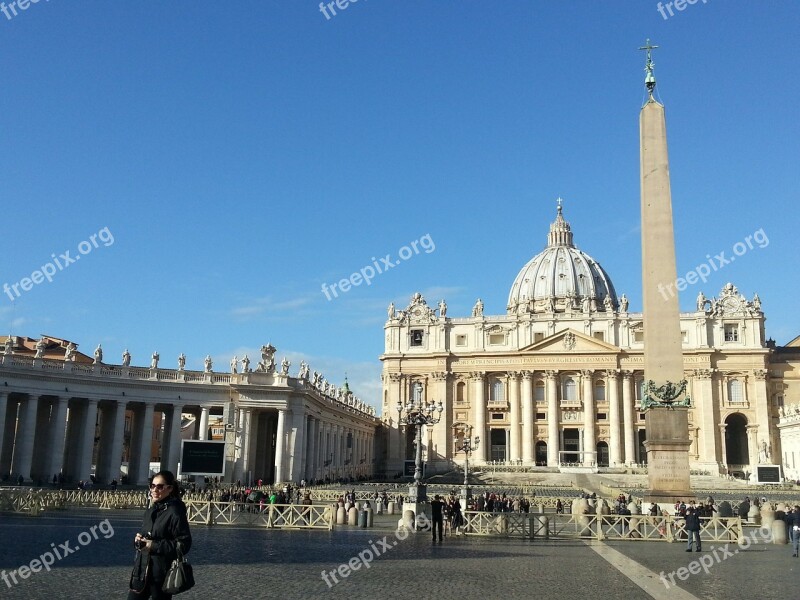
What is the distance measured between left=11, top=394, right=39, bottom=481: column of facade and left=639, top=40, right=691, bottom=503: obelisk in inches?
1233

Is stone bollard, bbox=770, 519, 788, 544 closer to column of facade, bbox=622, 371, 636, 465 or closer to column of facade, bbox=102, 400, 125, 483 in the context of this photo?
column of facade, bbox=102, 400, 125, 483

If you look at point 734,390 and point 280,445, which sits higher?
point 734,390

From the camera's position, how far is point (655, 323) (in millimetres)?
21953

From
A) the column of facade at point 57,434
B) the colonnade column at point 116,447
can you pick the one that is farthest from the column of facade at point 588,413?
the column of facade at point 57,434

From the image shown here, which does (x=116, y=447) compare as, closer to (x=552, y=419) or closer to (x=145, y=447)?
(x=145, y=447)

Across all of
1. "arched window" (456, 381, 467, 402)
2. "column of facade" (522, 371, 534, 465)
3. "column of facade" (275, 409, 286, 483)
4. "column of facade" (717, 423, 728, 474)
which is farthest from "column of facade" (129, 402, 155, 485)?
"column of facade" (717, 423, 728, 474)

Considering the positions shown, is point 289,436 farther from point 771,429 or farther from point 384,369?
point 771,429

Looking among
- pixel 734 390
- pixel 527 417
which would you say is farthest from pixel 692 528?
pixel 734 390

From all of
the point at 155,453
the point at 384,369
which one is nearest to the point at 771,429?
the point at 384,369

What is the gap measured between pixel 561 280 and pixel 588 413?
121 feet

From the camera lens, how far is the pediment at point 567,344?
82875 mm

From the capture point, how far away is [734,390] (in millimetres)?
81500

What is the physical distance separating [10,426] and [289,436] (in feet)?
52.5

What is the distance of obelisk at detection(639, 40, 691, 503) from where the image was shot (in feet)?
70.6
